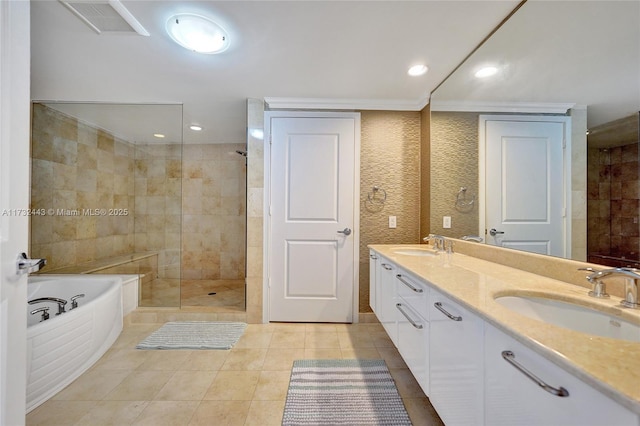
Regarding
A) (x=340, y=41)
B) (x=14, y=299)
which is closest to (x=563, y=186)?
(x=340, y=41)

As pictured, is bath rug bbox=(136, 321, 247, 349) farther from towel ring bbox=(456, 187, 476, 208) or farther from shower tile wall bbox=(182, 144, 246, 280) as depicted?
towel ring bbox=(456, 187, 476, 208)

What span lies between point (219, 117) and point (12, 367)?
272 cm

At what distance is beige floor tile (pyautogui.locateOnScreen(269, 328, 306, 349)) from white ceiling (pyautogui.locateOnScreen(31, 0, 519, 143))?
229cm

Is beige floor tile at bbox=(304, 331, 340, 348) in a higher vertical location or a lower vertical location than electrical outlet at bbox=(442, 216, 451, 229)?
lower

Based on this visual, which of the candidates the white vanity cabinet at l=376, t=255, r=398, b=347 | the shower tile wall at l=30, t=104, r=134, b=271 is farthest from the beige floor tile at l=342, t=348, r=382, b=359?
the shower tile wall at l=30, t=104, r=134, b=271

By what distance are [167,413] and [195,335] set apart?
912 millimetres

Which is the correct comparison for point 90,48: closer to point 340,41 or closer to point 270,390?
point 340,41

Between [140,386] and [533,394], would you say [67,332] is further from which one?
[533,394]

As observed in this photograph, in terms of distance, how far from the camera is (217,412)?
4.52ft

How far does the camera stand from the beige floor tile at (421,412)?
1.31m

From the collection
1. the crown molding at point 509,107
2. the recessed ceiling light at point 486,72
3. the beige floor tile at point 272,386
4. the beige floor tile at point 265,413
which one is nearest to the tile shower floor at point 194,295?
the beige floor tile at point 272,386

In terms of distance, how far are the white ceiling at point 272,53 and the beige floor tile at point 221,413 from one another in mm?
2281

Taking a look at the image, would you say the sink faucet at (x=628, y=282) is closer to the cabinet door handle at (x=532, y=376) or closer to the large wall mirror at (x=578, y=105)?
the large wall mirror at (x=578, y=105)

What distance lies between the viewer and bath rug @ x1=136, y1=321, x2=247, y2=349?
206 centimetres
